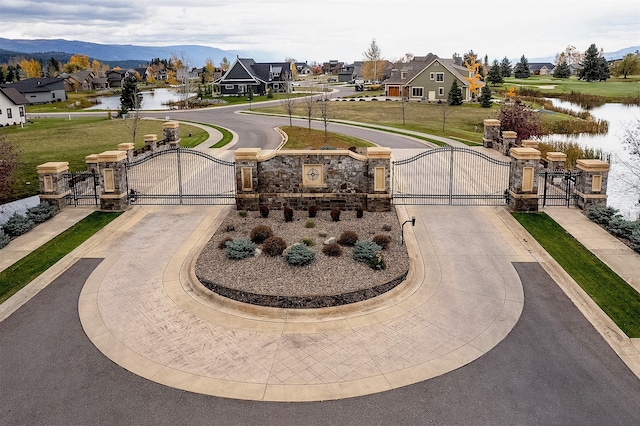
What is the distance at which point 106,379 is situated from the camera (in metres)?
11.0

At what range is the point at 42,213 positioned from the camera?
71.2 ft

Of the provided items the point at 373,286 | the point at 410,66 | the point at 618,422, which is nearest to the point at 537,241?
the point at 373,286

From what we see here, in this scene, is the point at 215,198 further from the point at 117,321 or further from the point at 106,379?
the point at 106,379

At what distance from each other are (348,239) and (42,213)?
1326cm

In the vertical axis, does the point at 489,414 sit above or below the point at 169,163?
below

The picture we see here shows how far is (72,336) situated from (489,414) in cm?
978

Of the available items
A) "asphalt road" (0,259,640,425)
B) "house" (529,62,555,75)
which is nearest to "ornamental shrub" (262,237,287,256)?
"asphalt road" (0,259,640,425)

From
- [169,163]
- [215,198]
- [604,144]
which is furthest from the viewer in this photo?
[604,144]

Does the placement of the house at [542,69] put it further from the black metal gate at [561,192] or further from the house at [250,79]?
the black metal gate at [561,192]

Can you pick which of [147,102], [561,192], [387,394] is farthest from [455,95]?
[387,394]

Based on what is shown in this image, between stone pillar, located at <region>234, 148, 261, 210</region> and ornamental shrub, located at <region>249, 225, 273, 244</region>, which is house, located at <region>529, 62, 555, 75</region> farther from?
ornamental shrub, located at <region>249, 225, 273, 244</region>

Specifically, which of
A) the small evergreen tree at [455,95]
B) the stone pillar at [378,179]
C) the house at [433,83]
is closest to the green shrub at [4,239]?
the stone pillar at [378,179]

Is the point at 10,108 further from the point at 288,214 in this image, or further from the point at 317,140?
the point at 288,214

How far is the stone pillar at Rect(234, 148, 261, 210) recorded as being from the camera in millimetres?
21656
